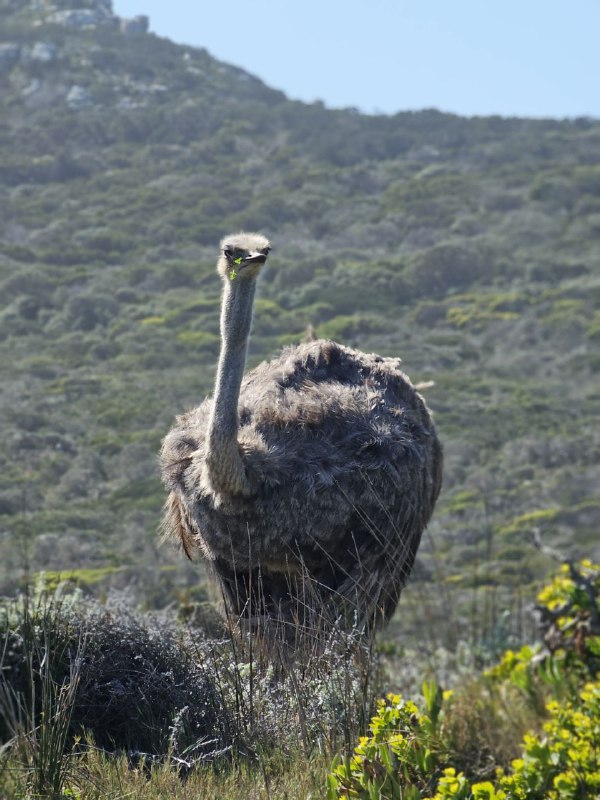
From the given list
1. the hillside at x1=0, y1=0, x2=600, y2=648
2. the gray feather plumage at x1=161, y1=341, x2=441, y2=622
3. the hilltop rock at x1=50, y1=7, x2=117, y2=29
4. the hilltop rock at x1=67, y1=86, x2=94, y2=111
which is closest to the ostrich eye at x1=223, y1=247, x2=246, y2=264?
the gray feather plumage at x1=161, y1=341, x2=441, y2=622

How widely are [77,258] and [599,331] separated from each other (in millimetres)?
14062

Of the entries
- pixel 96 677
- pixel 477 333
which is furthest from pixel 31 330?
pixel 96 677

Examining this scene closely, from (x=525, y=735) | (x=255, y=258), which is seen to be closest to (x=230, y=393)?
(x=255, y=258)

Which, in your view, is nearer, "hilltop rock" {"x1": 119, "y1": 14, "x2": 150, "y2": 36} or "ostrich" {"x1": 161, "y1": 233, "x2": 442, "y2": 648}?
"ostrich" {"x1": 161, "y1": 233, "x2": 442, "y2": 648}

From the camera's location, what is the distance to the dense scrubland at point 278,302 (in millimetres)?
14281

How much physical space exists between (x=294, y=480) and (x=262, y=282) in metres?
30.4

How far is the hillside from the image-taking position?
1981 centimetres

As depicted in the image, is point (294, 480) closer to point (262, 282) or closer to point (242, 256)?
point (242, 256)

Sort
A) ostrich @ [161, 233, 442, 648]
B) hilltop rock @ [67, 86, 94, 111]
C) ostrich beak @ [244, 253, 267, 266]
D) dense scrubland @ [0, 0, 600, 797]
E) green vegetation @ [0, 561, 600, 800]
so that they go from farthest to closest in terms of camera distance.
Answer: hilltop rock @ [67, 86, 94, 111]
dense scrubland @ [0, 0, 600, 797]
ostrich beak @ [244, 253, 267, 266]
ostrich @ [161, 233, 442, 648]
green vegetation @ [0, 561, 600, 800]

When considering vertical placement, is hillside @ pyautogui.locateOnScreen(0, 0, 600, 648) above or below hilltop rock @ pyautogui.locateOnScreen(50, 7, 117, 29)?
below

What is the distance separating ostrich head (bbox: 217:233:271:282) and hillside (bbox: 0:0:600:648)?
378 cm

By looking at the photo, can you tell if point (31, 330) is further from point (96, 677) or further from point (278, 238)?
point (96, 677)

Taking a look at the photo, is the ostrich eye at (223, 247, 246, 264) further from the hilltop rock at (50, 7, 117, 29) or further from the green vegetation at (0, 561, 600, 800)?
the hilltop rock at (50, 7, 117, 29)

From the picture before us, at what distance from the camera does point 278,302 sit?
1375 inches
